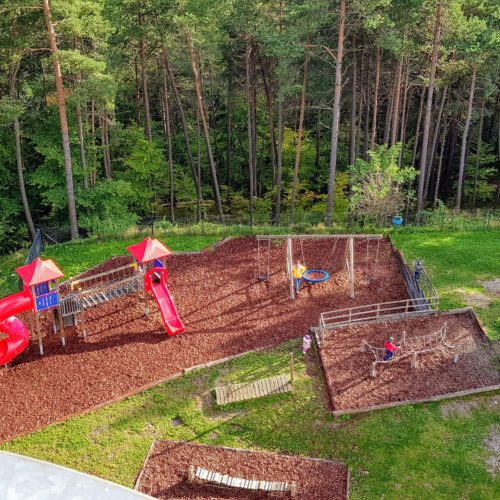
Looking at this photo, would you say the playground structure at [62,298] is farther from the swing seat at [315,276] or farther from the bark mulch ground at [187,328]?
the swing seat at [315,276]

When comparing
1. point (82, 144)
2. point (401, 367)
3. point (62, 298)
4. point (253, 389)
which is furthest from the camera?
point (82, 144)

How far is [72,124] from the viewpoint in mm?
29703

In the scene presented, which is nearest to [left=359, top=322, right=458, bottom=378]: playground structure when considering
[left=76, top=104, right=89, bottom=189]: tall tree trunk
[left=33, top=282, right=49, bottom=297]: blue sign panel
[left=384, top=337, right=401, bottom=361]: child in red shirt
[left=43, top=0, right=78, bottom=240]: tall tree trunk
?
[left=384, top=337, right=401, bottom=361]: child in red shirt

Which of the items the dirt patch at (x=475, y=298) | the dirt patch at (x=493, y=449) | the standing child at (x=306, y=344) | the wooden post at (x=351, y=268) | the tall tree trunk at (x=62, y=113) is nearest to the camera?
the dirt patch at (x=493, y=449)

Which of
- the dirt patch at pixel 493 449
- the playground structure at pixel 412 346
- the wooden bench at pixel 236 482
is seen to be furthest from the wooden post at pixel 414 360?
the wooden bench at pixel 236 482

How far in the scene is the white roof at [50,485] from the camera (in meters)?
6.18

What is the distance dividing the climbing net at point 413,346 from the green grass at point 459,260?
167cm

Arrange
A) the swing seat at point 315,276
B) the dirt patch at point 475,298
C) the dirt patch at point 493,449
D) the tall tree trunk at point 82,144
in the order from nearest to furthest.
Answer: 1. the dirt patch at point 493,449
2. the dirt patch at point 475,298
3. the swing seat at point 315,276
4. the tall tree trunk at point 82,144

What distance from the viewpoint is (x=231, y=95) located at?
34.9 metres

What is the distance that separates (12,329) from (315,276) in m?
11.2

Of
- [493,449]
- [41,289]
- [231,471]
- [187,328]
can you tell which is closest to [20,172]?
[41,289]

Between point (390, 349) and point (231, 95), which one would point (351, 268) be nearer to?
point (390, 349)

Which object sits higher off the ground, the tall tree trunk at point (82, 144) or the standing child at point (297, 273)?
the tall tree trunk at point (82, 144)

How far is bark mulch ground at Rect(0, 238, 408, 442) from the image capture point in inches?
613
